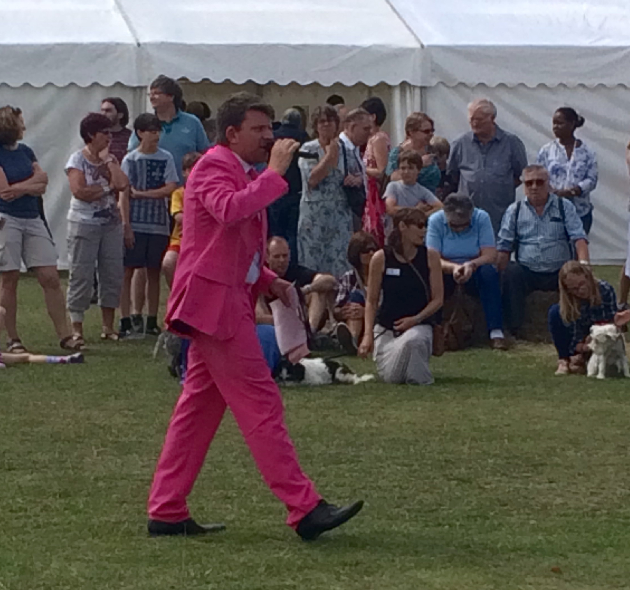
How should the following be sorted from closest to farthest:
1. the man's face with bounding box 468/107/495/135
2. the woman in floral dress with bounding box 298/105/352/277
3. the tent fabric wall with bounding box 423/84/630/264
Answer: the woman in floral dress with bounding box 298/105/352/277 → the man's face with bounding box 468/107/495/135 → the tent fabric wall with bounding box 423/84/630/264

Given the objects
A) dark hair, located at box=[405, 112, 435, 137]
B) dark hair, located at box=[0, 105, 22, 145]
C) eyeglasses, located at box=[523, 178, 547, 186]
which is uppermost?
dark hair, located at box=[405, 112, 435, 137]

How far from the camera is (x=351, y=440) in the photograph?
765 cm

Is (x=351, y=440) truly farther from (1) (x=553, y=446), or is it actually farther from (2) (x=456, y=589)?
(2) (x=456, y=589)

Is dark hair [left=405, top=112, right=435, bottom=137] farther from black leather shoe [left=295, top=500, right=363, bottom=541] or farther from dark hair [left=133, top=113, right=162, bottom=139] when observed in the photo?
black leather shoe [left=295, top=500, right=363, bottom=541]

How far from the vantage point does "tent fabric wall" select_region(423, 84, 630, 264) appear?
1689 centimetres

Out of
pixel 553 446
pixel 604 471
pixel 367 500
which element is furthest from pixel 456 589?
pixel 553 446

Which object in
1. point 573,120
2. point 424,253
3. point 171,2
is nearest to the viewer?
point 424,253

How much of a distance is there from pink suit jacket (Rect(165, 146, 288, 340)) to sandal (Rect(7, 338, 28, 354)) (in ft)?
17.5

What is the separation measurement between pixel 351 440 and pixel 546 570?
100 inches

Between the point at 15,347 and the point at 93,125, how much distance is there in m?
1.74

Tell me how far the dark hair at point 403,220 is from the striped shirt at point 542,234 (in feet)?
7.33

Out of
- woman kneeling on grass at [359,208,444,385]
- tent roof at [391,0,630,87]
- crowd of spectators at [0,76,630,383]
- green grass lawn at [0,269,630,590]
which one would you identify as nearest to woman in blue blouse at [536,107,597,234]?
crowd of spectators at [0,76,630,383]

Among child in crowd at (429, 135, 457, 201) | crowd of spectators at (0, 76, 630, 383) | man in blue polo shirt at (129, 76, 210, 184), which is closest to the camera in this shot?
crowd of spectators at (0, 76, 630, 383)

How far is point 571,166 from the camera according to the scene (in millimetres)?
13984
